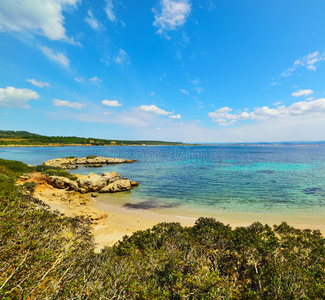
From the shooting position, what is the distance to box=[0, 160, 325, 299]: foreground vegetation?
13.9 ft

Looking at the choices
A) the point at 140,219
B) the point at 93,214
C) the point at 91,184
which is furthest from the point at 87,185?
the point at 140,219

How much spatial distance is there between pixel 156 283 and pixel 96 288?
1.90 metres

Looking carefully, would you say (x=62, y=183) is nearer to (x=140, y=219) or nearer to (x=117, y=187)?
(x=117, y=187)

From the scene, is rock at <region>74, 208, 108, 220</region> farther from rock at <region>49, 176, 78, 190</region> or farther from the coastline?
rock at <region>49, 176, 78, 190</region>

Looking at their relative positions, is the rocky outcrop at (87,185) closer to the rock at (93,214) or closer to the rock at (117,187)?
the rock at (117,187)

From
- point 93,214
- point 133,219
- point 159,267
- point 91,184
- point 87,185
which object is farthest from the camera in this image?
point 91,184

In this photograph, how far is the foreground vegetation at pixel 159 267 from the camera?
13.9ft

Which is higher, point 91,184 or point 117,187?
point 91,184

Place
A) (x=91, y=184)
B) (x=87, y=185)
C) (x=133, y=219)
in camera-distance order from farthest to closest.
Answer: (x=91, y=184), (x=87, y=185), (x=133, y=219)

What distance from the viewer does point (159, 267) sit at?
18.9 ft

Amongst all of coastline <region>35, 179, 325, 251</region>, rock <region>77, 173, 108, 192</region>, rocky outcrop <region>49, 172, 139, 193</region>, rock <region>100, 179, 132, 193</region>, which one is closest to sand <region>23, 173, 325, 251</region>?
coastline <region>35, 179, 325, 251</region>

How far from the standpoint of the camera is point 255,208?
61.8 ft

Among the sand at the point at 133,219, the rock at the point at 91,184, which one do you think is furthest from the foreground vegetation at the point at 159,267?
the rock at the point at 91,184

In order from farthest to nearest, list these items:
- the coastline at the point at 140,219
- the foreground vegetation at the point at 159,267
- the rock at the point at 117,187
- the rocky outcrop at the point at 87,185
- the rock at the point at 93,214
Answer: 1. the rock at the point at 117,187
2. the rocky outcrop at the point at 87,185
3. the rock at the point at 93,214
4. the coastline at the point at 140,219
5. the foreground vegetation at the point at 159,267
